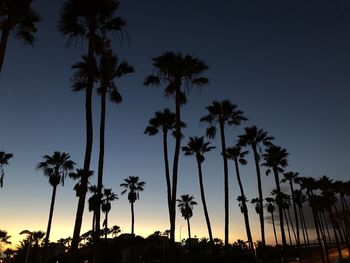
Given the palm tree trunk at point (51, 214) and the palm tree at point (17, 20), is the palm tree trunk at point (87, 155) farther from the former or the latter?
the palm tree trunk at point (51, 214)

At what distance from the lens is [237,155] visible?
48594 mm

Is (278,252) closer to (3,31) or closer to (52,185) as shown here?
(52,185)

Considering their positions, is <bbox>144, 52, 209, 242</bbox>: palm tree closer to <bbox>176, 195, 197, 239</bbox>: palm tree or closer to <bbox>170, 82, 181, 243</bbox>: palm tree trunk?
<bbox>170, 82, 181, 243</bbox>: palm tree trunk

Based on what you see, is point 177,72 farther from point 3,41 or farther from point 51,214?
point 51,214

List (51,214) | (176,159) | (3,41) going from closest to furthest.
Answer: (3,41) → (176,159) → (51,214)

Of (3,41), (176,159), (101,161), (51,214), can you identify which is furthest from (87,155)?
(51,214)

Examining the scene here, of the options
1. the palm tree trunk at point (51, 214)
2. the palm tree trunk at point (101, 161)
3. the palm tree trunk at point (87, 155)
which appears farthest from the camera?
the palm tree trunk at point (51, 214)

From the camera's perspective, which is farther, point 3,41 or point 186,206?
point 186,206

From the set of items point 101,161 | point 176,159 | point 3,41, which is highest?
point 3,41

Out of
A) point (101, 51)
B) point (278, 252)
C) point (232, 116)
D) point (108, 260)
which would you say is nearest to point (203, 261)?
point (108, 260)

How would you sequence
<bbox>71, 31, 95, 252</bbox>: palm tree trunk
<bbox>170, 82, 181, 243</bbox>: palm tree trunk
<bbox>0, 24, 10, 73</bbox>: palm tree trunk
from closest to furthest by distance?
1. <bbox>71, 31, 95, 252</bbox>: palm tree trunk
2. <bbox>0, 24, 10, 73</bbox>: palm tree trunk
3. <bbox>170, 82, 181, 243</bbox>: palm tree trunk

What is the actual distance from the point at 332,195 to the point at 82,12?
85012 mm

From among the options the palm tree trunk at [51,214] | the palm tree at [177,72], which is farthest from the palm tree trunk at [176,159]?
the palm tree trunk at [51,214]

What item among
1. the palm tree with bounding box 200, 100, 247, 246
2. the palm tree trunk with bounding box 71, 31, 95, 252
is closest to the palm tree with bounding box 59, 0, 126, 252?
the palm tree trunk with bounding box 71, 31, 95, 252
